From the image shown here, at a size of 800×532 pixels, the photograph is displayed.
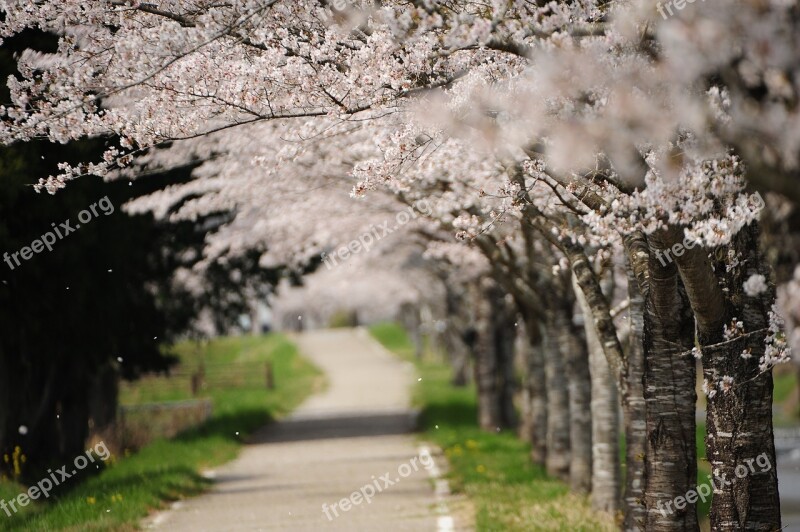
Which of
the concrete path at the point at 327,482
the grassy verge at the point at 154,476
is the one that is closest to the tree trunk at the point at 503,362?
the concrete path at the point at 327,482

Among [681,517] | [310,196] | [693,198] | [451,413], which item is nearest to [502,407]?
[451,413]

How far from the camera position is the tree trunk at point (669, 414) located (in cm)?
888

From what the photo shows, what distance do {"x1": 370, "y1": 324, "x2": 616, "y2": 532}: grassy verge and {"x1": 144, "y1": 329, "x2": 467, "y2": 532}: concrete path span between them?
48cm

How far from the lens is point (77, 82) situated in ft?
29.8

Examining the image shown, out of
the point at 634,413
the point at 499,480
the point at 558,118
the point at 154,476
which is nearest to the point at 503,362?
the point at 499,480

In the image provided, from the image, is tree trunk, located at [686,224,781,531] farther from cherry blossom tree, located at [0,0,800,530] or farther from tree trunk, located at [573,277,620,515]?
tree trunk, located at [573,277,620,515]

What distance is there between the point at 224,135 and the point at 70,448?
6.96m

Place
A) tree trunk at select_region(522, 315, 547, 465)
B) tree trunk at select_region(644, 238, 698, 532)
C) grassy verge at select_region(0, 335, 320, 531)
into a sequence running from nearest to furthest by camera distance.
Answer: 1. tree trunk at select_region(644, 238, 698, 532)
2. grassy verge at select_region(0, 335, 320, 531)
3. tree trunk at select_region(522, 315, 547, 465)

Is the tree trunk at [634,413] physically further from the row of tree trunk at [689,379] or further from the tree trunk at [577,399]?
the tree trunk at [577,399]

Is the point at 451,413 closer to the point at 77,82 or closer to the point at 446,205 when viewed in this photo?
the point at 446,205

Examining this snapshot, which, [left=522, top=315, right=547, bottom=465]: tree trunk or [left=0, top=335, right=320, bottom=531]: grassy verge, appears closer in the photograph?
[left=0, top=335, right=320, bottom=531]: grassy verge

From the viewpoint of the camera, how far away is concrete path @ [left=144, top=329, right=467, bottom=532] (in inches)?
511

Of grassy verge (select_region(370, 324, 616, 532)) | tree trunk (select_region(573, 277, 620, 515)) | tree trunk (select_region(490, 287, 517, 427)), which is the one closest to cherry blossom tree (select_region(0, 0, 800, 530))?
grassy verge (select_region(370, 324, 616, 532))

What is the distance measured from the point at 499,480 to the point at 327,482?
8.16 ft
